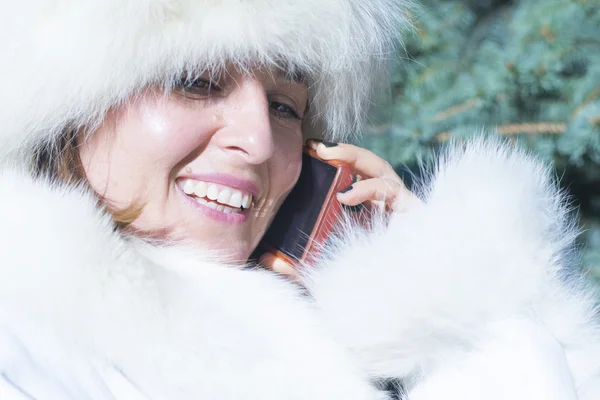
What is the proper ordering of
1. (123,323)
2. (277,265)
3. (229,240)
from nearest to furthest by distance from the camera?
(123,323)
(229,240)
(277,265)

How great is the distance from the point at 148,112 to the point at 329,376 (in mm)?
551

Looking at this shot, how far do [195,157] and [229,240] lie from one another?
173 mm

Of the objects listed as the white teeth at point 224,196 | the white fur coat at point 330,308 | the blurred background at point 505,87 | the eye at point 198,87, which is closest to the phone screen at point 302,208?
the white fur coat at point 330,308

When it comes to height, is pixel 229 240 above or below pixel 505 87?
below

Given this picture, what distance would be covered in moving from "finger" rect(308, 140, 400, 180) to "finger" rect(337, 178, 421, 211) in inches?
2.1

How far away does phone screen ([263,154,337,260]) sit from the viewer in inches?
59.0

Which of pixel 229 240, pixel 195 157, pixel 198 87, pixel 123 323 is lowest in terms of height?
pixel 123 323

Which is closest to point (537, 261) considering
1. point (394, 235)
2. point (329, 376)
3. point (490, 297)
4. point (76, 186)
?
point (490, 297)

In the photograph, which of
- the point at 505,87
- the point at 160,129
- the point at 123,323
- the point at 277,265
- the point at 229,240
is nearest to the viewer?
the point at 123,323

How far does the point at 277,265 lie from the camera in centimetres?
148

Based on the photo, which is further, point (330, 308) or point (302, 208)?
point (302, 208)

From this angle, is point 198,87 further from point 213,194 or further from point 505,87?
point 505,87

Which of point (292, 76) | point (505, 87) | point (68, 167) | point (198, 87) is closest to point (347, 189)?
point (292, 76)

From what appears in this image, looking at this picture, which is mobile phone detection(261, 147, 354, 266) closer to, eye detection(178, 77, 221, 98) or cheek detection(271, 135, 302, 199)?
cheek detection(271, 135, 302, 199)
